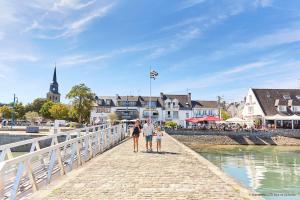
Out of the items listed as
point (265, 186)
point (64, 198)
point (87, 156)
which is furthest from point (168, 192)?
point (265, 186)

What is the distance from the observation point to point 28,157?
6973mm

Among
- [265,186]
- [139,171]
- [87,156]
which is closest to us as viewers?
[139,171]

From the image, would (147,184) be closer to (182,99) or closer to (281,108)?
(281,108)

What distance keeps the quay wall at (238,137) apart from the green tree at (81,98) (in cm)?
1970

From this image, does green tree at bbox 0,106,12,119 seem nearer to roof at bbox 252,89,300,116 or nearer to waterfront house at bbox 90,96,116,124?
waterfront house at bbox 90,96,116,124

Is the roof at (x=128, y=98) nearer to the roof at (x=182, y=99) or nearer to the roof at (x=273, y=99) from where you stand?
the roof at (x=182, y=99)

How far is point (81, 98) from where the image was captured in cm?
6556

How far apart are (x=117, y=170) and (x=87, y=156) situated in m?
3.60

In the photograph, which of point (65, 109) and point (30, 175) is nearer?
point (30, 175)

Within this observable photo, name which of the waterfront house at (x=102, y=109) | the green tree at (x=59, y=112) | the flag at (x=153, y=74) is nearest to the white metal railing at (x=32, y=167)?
the flag at (x=153, y=74)

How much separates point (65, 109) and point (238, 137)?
157 ft

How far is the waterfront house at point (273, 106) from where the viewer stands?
61275 millimetres

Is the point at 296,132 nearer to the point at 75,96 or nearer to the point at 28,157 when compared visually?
the point at 75,96

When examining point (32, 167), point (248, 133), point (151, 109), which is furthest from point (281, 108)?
point (32, 167)
